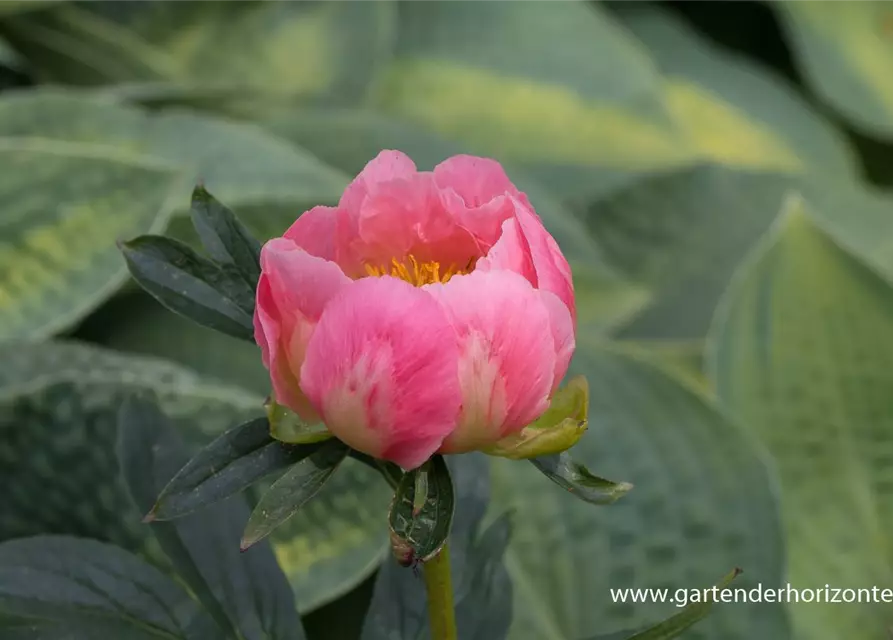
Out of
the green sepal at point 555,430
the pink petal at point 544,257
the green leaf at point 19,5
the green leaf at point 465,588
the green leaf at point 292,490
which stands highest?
the pink petal at point 544,257

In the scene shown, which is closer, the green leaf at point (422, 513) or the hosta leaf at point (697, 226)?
the green leaf at point (422, 513)

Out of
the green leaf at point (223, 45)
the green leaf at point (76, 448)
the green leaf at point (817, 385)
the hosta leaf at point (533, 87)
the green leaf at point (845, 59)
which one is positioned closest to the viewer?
the green leaf at point (76, 448)

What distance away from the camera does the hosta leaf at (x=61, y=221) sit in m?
0.45

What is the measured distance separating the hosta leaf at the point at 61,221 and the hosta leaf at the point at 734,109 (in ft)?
1.92

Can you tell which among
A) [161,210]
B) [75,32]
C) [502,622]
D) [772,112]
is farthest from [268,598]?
[772,112]

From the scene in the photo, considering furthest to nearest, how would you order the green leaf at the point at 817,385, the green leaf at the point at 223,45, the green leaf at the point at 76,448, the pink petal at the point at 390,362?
1. the green leaf at the point at 223,45
2. the green leaf at the point at 817,385
3. the green leaf at the point at 76,448
4. the pink petal at the point at 390,362

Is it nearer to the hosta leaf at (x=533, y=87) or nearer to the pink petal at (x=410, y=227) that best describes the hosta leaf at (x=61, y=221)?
the pink petal at (x=410, y=227)

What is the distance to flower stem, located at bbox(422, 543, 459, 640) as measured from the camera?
0.23 m

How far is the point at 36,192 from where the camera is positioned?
18.1 inches

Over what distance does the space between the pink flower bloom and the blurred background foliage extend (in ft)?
0.36

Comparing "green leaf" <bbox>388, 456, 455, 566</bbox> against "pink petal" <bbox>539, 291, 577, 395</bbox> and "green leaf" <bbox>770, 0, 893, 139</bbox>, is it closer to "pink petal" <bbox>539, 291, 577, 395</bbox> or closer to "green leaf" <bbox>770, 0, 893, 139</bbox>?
"pink petal" <bbox>539, 291, 577, 395</bbox>

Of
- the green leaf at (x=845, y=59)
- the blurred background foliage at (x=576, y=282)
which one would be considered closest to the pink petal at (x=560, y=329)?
the blurred background foliage at (x=576, y=282)

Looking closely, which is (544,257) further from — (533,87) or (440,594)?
(533,87)

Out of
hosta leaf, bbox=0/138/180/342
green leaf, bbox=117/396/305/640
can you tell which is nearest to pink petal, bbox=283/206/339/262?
green leaf, bbox=117/396/305/640
